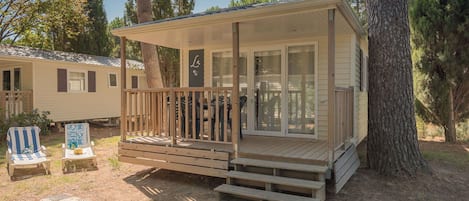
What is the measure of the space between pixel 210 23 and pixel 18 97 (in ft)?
27.6

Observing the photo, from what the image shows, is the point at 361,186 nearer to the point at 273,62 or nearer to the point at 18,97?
the point at 273,62

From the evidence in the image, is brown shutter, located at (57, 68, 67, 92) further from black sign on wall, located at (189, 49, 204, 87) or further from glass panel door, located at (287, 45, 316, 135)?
glass panel door, located at (287, 45, 316, 135)

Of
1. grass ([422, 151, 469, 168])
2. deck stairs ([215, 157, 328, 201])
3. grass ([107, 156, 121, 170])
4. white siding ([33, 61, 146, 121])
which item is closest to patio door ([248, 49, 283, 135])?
deck stairs ([215, 157, 328, 201])

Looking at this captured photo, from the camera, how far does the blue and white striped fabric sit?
5.63 m

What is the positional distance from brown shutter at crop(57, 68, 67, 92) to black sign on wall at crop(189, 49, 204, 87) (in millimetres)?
6169

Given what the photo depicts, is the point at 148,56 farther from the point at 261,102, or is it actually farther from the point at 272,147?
the point at 272,147

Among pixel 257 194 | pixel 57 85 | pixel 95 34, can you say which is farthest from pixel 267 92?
pixel 95 34

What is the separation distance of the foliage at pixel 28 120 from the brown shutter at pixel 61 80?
1.11 metres

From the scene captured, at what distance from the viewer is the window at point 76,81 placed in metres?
11.3

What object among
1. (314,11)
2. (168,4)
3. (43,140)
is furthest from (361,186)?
(168,4)

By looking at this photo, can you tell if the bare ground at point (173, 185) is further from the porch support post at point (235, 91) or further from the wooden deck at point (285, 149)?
the porch support post at point (235, 91)

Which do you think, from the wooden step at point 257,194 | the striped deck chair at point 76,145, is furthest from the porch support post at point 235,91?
the striped deck chair at point 76,145

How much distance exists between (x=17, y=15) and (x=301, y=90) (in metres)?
14.1

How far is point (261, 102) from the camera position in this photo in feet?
21.5
